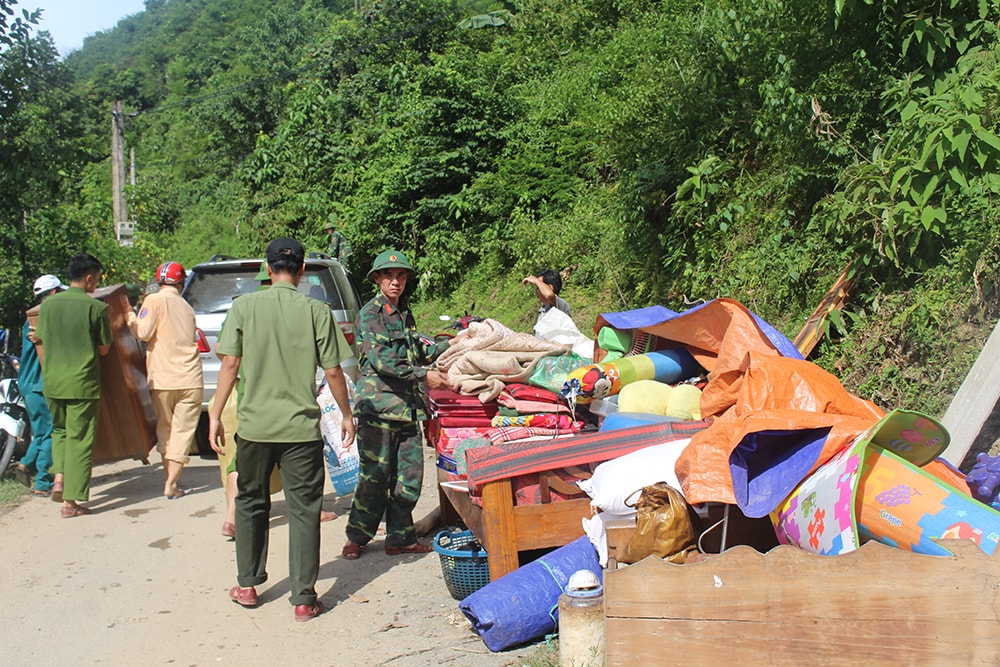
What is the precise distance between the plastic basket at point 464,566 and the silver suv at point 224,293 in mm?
4075

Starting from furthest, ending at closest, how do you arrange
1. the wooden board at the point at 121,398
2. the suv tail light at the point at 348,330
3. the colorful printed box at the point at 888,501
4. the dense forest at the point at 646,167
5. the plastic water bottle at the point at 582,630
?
the suv tail light at the point at 348,330 → the wooden board at the point at 121,398 → the dense forest at the point at 646,167 → the plastic water bottle at the point at 582,630 → the colorful printed box at the point at 888,501

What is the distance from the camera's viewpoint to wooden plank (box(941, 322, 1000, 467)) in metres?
4.57

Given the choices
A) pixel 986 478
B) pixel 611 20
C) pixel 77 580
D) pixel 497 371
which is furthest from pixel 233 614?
pixel 611 20

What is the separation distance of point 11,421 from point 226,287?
238 centimetres

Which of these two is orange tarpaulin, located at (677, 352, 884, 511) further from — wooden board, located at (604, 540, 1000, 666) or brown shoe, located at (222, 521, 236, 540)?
brown shoe, located at (222, 521, 236, 540)

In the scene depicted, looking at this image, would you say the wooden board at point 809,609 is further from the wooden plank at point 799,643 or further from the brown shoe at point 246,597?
the brown shoe at point 246,597

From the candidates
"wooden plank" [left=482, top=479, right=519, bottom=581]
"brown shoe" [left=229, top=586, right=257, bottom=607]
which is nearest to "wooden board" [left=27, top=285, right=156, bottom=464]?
"brown shoe" [left=229, top=586, right=257, bottom=607]

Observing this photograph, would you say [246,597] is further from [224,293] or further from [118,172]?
[118,172]

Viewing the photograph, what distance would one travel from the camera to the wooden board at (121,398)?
7.62 m

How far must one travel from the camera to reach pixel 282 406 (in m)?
4.78

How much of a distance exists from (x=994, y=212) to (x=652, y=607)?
3.89 meters

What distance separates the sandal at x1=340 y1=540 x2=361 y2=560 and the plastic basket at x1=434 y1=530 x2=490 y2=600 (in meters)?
0.98

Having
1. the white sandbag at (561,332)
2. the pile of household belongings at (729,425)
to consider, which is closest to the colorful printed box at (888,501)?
the pile of household belongings at (729,425)

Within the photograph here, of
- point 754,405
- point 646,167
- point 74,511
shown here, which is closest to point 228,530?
point 74,511
